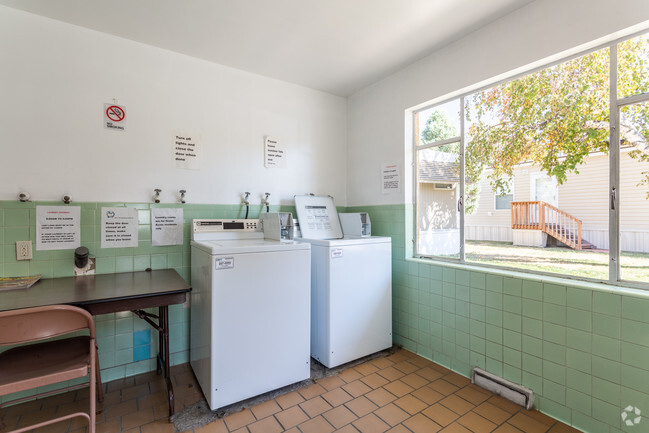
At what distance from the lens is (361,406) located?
2.07 m

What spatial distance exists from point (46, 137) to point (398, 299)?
10.3 ft

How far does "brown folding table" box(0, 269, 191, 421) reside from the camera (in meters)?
1.61

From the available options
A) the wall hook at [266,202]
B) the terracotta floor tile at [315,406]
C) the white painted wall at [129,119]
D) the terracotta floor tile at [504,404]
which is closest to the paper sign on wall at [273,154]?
the white painted wall at [129,119]

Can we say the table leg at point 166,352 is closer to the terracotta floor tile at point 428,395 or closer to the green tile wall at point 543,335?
the terracotta floor tile at point 428,395

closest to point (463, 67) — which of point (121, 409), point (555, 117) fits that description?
point (555, 117)

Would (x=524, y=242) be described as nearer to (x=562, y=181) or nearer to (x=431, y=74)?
(x=562, y=181)

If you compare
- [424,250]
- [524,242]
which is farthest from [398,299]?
[524,242]

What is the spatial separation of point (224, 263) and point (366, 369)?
1.52 m

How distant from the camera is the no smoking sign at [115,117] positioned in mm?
2344

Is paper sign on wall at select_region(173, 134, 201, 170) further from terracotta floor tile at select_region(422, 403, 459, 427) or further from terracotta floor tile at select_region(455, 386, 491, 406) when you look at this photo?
terracotta floor tile at select_region(455, 386, 491, 406)

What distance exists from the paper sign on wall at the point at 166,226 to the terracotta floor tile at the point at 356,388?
5.88ft

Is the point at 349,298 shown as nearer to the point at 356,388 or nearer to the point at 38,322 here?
the point at 356,388

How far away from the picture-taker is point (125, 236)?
2396 mm

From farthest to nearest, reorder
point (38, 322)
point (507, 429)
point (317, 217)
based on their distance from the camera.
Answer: point (317, 217)
point (507, 429)
point (38, 322)
